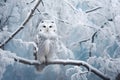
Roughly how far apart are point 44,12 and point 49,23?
14cm

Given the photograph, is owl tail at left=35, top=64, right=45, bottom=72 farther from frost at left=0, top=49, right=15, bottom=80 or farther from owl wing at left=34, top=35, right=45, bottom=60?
frost at left=0, top=49, right=15, bottom=80

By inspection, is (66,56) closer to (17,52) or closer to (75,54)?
(75,54)

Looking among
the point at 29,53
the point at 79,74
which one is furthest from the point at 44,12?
the point at 79,74

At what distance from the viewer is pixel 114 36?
272 cm

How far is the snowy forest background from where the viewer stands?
2.65m

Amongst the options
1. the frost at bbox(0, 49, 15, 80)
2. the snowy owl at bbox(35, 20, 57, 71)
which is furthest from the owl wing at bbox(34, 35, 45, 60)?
the frost at bbox(0, 49, 15, 80)

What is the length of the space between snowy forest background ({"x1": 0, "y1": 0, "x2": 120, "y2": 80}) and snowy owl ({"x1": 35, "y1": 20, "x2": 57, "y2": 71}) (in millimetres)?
52

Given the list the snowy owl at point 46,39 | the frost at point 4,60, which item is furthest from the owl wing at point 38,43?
the frost at point 4,60

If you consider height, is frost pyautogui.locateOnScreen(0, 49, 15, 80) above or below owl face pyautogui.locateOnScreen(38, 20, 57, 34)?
below

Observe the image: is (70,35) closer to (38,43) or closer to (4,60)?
(38,43)

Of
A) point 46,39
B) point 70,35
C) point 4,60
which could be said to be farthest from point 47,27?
point 4,60

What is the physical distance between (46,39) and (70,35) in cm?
18

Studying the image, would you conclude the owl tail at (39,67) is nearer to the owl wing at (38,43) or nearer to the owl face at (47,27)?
the owl wing at (38,43)

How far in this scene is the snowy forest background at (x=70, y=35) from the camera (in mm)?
2652
